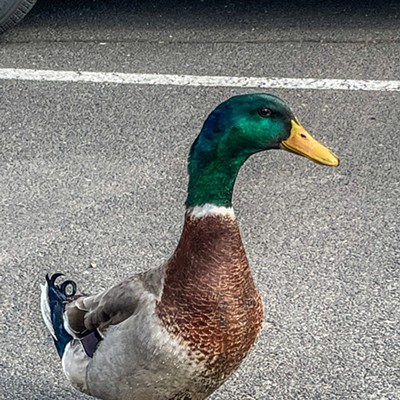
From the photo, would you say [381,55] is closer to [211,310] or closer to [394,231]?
[394,231]

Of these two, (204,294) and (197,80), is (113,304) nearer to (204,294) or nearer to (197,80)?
(204,294)

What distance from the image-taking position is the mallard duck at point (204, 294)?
104 inches

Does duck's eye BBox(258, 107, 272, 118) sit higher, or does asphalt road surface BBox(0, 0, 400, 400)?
duck's eye BBox(258, 107, 272, 118)

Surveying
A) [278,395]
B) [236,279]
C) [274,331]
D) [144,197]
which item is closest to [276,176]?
[144,197]

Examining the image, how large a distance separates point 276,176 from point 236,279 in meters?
1.76

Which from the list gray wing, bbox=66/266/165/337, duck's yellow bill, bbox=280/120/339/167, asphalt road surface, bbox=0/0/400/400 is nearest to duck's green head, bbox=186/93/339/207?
duck's yellow bill, bbox=280/120/339/167

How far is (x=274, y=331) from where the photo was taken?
11.6 feet

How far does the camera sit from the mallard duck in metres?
2.64

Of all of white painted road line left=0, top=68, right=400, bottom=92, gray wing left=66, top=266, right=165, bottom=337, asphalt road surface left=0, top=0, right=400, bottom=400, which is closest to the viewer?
gray wing left=66, top=266, right=165, bottom=337

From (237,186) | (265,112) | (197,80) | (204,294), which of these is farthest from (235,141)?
(197,80)

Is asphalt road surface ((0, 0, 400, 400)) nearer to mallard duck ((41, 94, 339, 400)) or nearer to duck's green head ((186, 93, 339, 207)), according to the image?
mallard duck ((41, 94, 339, 400))

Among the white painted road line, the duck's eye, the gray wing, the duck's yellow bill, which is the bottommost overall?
the white painted road line

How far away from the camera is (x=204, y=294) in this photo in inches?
106

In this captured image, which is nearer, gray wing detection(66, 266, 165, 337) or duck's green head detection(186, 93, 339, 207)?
duck's green head detection(186, 93, 339, 207)
